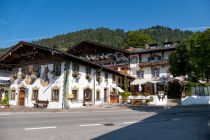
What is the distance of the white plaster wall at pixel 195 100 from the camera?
34406 millimetres

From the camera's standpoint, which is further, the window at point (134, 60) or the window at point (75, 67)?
the window at point (134, 60)

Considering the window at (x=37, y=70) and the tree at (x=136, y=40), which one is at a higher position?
the tree at (x=136, y=40)

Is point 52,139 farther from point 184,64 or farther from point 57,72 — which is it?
point 184,64

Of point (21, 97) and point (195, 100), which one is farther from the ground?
point (21, 97)

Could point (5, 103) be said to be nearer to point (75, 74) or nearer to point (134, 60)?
point (75, 74)

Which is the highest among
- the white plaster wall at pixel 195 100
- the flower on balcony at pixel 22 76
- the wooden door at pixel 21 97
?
the flower on balcony at pixel 22 76

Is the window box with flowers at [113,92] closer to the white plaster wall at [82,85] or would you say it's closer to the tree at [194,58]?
the white plaster wall at [82,85]

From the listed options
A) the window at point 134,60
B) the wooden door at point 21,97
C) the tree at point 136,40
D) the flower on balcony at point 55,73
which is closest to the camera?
the flower on balcony at point 55,73

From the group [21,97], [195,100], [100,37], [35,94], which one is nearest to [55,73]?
[35,94]

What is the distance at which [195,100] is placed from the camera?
35000 mm

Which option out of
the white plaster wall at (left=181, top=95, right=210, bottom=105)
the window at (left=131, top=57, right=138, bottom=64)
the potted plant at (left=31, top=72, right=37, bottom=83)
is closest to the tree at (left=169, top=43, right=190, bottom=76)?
the white plaster wall at (left=181, top=95, right=210, bottom=105)

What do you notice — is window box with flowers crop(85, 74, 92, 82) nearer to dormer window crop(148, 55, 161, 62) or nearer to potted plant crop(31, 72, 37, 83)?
potted plant crop(31, 72, 37, 83)

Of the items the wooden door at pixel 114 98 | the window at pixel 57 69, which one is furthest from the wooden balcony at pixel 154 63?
the window at pixel 57 69

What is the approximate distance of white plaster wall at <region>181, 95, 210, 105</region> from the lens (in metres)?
34.4
